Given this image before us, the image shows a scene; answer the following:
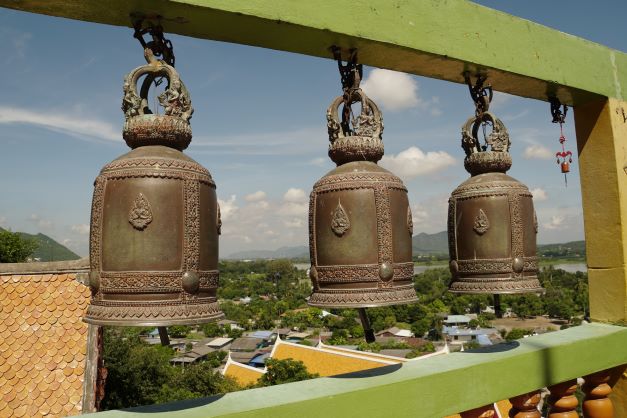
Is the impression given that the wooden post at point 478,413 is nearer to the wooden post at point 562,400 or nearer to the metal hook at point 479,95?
the wooden post at point 562,400

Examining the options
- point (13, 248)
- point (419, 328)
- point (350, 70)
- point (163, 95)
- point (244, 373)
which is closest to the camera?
point (163, 95)

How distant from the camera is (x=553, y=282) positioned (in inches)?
3177

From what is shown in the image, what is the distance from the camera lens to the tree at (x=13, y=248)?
25617 mm

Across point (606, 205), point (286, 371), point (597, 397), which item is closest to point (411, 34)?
point (606, 205)

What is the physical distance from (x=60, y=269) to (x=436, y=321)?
6025 centimetres

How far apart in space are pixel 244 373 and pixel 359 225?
2286cm

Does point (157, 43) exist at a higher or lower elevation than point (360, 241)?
higher

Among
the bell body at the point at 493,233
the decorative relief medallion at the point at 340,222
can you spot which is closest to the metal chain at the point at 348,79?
the decorative relief medallion at the point at 340,222

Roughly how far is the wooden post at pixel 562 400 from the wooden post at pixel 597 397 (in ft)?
0.78

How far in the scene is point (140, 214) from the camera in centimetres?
195

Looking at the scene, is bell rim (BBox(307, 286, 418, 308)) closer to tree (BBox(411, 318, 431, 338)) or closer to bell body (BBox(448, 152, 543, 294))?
bell body (BBox(448, 152, 543, 294))

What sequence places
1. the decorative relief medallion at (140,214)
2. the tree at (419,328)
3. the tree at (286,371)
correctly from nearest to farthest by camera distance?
the decorative relief medallion at (140,214) → the tree at (286,371) → the tree at (419,328)

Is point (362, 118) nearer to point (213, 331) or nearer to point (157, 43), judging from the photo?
point (157, 43)

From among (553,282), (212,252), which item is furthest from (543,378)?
(553,282)
